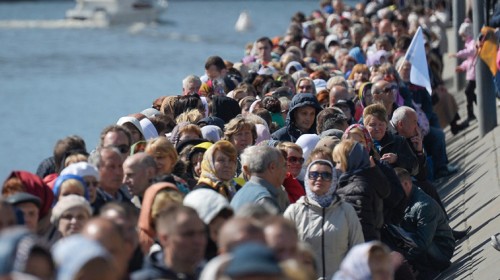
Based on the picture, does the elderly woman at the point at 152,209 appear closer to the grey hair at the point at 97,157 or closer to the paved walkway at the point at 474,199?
the grey hair at the point at 97,157

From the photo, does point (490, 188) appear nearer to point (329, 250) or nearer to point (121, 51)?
point (329, 250)

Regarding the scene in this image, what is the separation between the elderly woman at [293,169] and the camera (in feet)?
44.0

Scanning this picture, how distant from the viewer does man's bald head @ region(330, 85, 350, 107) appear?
59.2ft

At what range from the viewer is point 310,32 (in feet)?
104

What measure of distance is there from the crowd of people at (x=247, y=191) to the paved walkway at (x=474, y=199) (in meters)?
0.31

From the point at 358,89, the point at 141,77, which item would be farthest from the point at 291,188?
the point at 141,77

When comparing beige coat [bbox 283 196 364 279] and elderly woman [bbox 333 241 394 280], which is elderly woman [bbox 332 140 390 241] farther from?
elderly woman [bbox 333 241 394 280]

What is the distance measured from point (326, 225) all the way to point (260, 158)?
0.67 m

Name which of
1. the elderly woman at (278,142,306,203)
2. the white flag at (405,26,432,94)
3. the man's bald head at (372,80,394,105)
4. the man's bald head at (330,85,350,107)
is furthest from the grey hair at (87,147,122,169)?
the white flag at (405,26,432,94)

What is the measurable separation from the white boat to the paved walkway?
Result: 8239 centimetres

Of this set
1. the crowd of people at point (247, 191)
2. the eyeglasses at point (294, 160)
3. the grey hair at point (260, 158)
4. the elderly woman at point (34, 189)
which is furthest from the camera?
the eyeglasses at point (294, 160)

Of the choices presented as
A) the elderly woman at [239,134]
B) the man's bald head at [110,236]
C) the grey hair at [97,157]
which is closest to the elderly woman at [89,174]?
the grey hair at [97,157]

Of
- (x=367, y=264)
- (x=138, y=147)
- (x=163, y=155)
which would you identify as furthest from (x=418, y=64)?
(x=367, y=264)

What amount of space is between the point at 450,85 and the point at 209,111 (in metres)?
15.4
